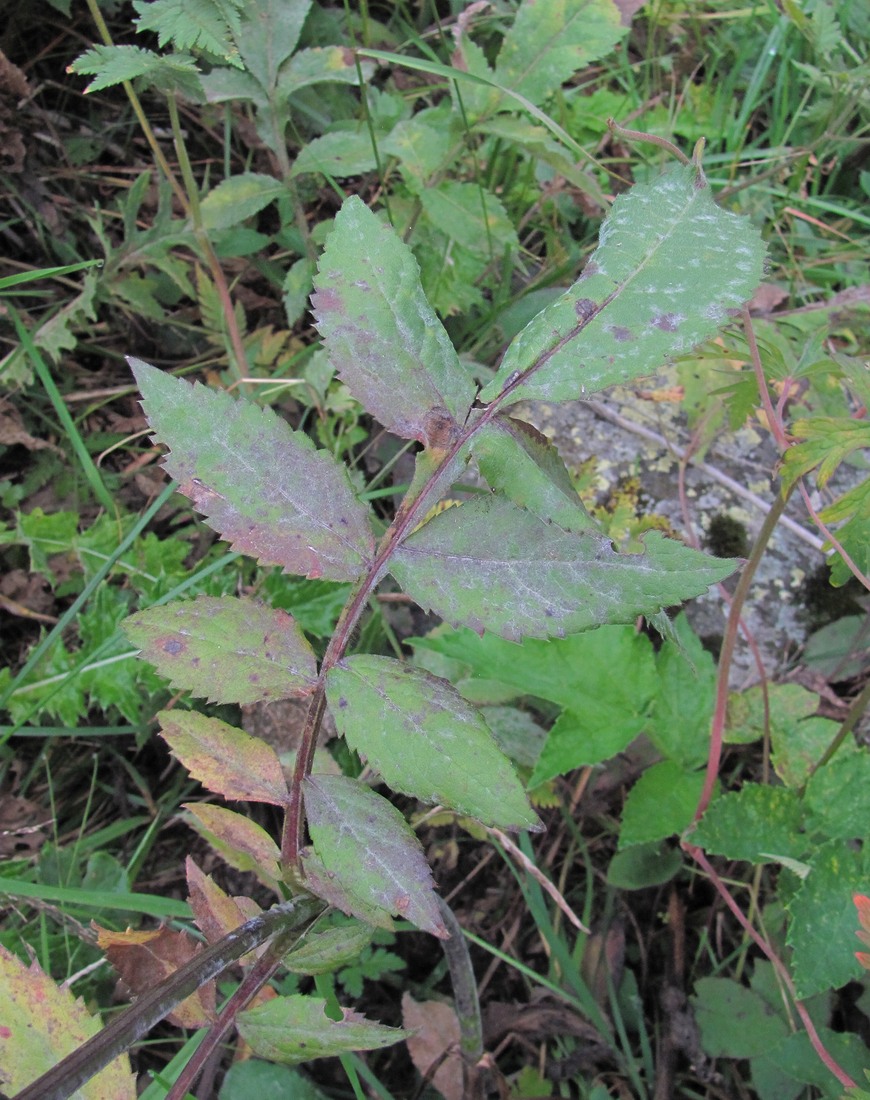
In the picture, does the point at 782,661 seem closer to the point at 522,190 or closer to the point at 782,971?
the point at 782,971

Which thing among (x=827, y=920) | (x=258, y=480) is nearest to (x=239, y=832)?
(x=258, y=480)

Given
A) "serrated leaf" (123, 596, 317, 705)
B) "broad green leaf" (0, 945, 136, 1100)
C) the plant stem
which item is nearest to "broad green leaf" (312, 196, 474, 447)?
"serrated leaf" (123, 596, 317, 705)

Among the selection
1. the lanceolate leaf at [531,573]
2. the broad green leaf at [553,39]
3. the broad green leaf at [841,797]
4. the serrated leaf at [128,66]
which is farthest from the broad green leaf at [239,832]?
the broad green leaf at [553,39]

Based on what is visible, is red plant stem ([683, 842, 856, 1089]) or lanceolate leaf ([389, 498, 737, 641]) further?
red plant stem ([683, 842, 856, 1089])

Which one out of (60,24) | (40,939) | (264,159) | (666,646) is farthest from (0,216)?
(666,646)

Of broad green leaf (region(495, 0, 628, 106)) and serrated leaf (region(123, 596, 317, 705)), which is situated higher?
broad green leaf (region(495, 0, 628, 106))

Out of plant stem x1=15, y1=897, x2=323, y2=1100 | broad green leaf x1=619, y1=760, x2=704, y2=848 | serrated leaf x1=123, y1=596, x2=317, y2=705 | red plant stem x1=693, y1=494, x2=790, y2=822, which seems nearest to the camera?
plant stem x1=15, y1=897, x2=323, y2=1100

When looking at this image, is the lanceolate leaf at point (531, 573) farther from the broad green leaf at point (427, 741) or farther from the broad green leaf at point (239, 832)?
the broad green leaf at point (239, 832)

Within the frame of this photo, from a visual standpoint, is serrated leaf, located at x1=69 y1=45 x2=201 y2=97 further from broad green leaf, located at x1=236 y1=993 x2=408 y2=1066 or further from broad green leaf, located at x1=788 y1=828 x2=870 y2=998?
broad green leaf, located at x1=788 y1=828 x2=870 y2=998
